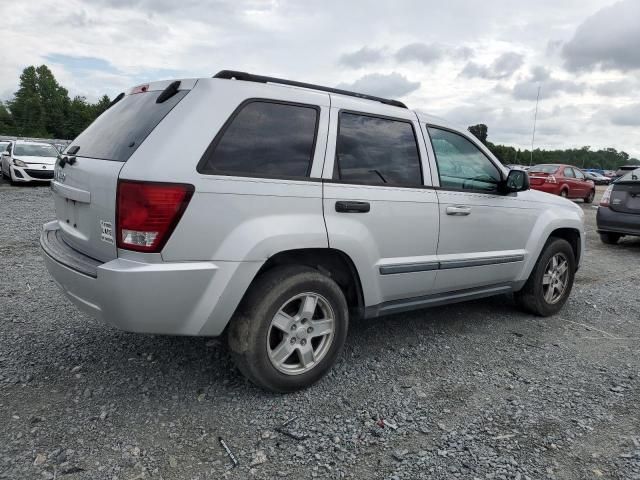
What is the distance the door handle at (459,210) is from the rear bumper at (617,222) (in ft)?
20.5

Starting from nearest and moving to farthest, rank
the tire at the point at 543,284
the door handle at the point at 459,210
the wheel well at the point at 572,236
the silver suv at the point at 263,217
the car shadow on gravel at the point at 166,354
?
the silver suv at the point at 263,217 < the car shadow on gravel at the point at 166,354 < the door handle at the point at 459,210 < the tire at the point at 543,284 < the wheel well at the point at 572,236

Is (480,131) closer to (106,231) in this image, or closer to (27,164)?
(106,231)

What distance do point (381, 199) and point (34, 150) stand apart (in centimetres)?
1717

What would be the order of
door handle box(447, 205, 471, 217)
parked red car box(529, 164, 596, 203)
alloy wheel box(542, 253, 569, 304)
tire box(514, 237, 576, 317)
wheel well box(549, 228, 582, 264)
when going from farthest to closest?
parked red car box(529, 164, 596, 203)
wheel well box(549, 228, 582, 264)
alloy wheel box(542, 253, 569, 304)
tire box(514, 237, 576, 317)
door handle box(447, 205, 471, 217)

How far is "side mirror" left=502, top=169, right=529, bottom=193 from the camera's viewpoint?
164 inches

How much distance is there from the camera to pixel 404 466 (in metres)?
2.46

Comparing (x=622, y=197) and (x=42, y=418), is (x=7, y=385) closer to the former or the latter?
(x=42, y=418)

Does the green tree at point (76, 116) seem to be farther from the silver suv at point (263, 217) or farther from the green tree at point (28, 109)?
the silver suv at point (263, 217)

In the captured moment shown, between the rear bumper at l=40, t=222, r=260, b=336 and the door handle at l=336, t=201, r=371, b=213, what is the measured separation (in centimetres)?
66

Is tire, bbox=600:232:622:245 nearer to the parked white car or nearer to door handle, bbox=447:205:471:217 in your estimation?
door handle, bbox=447:205:471:217

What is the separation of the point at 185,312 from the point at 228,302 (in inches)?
9.1

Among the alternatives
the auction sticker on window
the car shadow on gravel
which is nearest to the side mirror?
the car shadow on gravel

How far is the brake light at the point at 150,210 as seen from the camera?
253 cm

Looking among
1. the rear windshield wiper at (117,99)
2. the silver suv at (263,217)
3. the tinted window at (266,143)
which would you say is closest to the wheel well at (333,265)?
the silver suv at (263,217)
